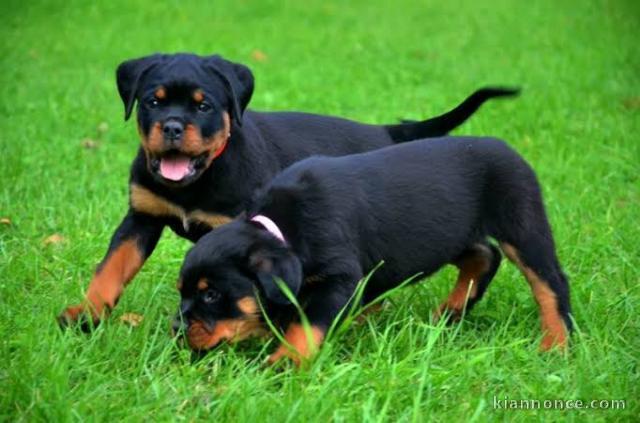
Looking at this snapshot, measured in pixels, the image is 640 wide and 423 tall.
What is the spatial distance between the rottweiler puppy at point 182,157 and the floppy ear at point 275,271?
72cm

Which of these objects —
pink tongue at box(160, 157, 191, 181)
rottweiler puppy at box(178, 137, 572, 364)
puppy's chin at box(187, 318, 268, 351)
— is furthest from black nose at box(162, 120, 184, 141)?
puppy's chin at box(187, 318, 268, 351)

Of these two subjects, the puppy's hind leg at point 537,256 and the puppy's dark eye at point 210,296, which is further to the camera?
the puppy's hind leg at point 537,256

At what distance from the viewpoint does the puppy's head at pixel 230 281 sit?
2994mm

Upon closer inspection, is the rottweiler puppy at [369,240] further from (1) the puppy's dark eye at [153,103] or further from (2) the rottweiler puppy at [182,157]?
(1) the puppy's dark eye at [153,103]

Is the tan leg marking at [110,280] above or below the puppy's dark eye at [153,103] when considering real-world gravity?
below

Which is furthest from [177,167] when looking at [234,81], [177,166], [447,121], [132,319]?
[447,121]

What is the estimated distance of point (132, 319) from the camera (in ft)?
11.3

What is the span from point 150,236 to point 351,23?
31.1ft

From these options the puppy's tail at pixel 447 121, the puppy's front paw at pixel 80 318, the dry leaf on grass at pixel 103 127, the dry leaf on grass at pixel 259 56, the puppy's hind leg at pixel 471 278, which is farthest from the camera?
the dry leaf on grass at pixel 259 56

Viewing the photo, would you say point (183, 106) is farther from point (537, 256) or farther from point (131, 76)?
point (537, 256)

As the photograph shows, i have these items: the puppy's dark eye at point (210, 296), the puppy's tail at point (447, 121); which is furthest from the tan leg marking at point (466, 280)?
the puppy's dark eye at point (210, 296)

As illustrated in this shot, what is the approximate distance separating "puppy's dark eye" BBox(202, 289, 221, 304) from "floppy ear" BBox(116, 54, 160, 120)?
1.05 m

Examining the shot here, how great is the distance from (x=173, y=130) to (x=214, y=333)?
873mm

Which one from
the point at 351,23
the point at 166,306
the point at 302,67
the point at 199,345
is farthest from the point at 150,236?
the point at 351,23
